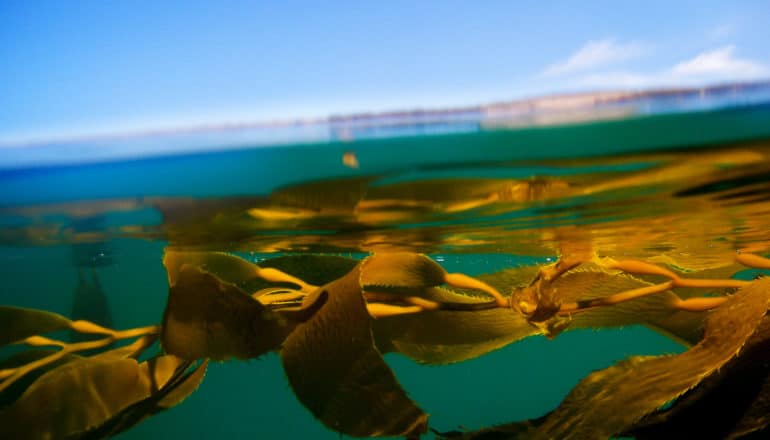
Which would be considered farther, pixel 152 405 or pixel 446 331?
pixel 446 331

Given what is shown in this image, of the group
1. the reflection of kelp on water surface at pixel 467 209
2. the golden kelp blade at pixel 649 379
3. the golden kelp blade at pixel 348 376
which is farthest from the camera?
the reflection of kelp on water surface at pixel 467 209

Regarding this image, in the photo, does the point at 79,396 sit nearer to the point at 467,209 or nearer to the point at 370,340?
the point at 370,340

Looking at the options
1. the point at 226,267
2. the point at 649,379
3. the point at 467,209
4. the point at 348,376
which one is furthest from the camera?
the point at 467,209

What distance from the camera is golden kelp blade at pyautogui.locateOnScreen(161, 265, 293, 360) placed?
45.0 inches

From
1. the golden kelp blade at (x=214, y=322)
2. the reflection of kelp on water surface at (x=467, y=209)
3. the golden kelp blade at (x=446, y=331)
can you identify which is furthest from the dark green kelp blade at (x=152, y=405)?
the reflection of kelp on water surface at (x=467, y=209)

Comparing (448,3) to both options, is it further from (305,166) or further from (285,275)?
(285,275)

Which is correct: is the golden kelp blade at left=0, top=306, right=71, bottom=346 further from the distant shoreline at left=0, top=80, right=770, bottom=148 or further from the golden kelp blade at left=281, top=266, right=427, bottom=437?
the golden kelp blade at left=281, top=266, right=427, bottom=437

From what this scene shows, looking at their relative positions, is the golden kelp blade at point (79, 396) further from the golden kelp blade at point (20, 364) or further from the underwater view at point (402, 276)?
the golden kelp blade at point (20, 364)

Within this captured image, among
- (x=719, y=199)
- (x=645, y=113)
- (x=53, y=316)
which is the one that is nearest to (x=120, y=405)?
(x=53, y=316)

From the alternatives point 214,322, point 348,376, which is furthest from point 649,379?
point 214,322

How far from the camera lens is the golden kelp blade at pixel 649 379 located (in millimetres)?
1181

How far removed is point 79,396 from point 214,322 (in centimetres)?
41

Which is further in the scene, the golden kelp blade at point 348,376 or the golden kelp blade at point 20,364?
the golden kelp blade at point 20,364

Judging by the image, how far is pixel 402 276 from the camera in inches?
51.6
